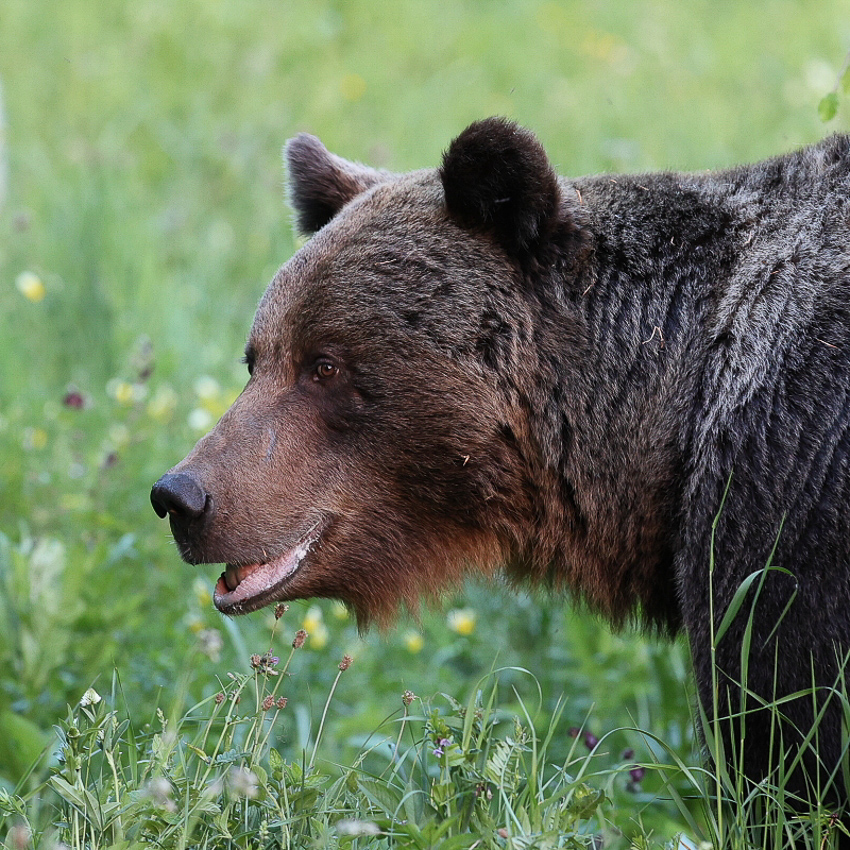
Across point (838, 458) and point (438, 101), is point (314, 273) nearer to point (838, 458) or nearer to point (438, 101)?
point (838, 458)

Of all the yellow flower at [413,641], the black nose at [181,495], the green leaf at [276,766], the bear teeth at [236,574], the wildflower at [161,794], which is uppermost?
the black nose at [181,495]

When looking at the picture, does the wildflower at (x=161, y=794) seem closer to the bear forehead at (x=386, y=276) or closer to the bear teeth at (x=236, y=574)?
the bear teeth at (x=236, y=574)

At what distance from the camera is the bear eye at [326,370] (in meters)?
3.45

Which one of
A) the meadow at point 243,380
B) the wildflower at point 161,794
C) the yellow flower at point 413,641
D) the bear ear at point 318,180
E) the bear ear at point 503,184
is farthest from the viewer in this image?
the yellow flower at point 413,641

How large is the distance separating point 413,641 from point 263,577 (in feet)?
5.61

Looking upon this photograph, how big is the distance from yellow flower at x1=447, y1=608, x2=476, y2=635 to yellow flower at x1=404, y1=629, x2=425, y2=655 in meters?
0.17

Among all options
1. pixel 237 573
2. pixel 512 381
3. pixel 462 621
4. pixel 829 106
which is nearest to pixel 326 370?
pixel 512 381

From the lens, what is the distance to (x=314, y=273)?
3531 millimetres

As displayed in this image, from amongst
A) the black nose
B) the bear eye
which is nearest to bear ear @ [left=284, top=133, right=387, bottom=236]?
the bear eye

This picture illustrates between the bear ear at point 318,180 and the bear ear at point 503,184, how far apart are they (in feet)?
2.32

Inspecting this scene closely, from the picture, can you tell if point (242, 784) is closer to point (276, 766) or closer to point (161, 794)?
point (161, 794)

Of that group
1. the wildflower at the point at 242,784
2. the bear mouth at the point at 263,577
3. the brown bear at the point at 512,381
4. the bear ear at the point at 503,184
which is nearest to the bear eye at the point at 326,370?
the brown bear at the point at 512,381

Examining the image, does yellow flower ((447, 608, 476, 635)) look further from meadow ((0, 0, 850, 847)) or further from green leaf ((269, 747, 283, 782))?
green leaf ((269, 747, 283, 782))

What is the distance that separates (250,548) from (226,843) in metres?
1.00
